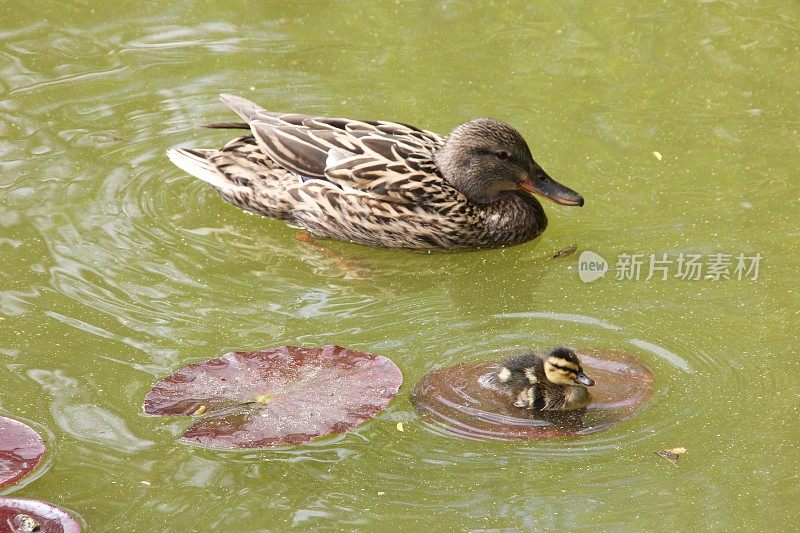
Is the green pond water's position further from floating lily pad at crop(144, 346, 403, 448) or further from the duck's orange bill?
the duck's orange bill

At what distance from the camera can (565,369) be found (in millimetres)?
5637

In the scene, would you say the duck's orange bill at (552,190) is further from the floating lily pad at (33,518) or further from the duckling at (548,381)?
the floating lily pad at (33,518)

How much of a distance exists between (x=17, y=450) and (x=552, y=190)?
3450 mm

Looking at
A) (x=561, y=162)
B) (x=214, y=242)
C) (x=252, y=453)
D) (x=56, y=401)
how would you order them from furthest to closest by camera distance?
(x=561, y=162) → (x=214, y=242) → (x=56, y=401) → (x=252, y=453)

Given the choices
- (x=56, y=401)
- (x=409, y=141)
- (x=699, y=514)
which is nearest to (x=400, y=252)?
(x=409, y=141)

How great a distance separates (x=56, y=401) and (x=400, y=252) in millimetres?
2338

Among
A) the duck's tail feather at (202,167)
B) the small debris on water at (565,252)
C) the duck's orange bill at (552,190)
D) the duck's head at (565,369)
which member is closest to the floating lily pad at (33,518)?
the duck's head at (565,369)

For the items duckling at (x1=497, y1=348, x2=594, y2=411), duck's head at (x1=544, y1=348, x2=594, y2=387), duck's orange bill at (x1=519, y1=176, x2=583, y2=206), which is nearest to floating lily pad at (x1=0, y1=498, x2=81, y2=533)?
A: duckling at (x1=497, y1=348, x2=594, y2=411)

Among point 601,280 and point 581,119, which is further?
point 581,119

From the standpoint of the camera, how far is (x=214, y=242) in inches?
291

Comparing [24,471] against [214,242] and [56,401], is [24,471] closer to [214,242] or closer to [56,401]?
[56,401]

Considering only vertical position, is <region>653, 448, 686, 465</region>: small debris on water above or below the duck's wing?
below

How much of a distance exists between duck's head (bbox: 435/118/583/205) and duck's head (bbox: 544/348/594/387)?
6.24ft

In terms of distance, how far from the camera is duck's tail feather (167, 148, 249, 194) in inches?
303
